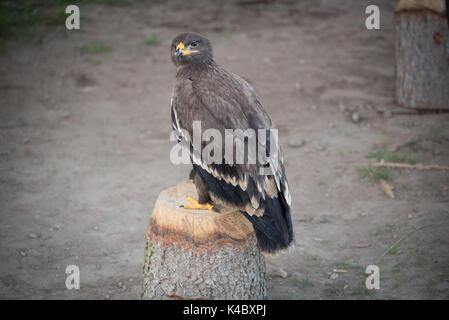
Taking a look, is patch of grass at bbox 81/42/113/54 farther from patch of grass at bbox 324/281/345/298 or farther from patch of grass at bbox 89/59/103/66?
patch of grass at bbox 324/281/345/298

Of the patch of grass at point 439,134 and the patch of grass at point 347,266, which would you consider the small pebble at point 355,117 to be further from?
the patch of grass at point 347,266

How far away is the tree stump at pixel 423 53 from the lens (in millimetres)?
6781

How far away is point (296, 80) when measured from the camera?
8.23 metres

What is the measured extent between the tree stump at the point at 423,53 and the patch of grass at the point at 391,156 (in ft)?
4.19

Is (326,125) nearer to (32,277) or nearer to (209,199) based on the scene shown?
(209,199)

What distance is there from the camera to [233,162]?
11.2 ft

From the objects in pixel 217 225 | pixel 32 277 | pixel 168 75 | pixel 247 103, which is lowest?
pixel 32 277

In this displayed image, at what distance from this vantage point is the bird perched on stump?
11.2 feet

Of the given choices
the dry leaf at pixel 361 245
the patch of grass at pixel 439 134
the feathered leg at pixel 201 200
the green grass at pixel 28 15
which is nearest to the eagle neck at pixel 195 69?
the feathered leg at pixel 201 200

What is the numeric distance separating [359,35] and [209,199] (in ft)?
22.8

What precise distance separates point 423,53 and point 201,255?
16.0ft

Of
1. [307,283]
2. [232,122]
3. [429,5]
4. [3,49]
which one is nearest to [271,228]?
[232,122]

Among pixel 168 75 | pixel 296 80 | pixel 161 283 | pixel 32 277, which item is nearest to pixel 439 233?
pixel 161 283

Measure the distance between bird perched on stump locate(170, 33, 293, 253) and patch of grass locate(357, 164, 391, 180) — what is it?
2.52 metres
